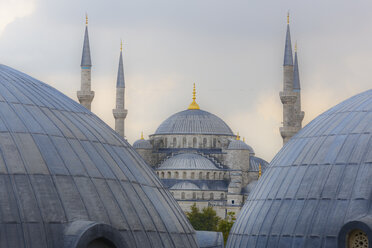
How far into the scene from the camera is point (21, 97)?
15.3 m

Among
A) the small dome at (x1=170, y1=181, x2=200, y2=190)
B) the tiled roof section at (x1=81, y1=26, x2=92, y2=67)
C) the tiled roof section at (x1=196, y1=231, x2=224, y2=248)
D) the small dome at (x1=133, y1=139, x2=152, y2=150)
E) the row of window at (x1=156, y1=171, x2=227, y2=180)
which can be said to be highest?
the small dome at (x1=133, y1=139, x2=152, y2=150)

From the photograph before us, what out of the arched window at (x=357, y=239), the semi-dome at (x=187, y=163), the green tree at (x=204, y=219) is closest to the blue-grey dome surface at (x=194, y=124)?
the semi-dome at (x=187, y=163)

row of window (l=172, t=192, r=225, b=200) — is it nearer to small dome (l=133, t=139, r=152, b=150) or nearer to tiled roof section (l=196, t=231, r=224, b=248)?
small dome (l=133, t=139, r=152, b=150)

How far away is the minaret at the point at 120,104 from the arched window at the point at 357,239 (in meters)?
60.1

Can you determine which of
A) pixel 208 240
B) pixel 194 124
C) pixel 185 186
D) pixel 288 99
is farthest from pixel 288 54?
pixel 194 124

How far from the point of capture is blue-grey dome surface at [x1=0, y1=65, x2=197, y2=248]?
1327 cm

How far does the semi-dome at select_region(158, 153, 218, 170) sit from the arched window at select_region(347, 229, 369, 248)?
10072 centimetres

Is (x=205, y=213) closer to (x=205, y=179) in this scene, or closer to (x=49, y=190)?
(x=205, y=179)

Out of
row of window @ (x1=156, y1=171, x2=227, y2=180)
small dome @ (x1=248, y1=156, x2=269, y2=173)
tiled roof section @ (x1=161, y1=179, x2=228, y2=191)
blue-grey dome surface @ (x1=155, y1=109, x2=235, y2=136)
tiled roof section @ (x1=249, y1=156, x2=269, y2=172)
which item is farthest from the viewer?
blue-grey dome surface @ (x1=155, y1=109, x2=235, y2=136)

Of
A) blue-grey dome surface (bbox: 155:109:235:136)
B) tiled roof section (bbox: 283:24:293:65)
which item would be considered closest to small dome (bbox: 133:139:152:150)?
blue-grey dome surface (bbox: 155:109:235:136)

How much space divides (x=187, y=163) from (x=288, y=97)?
2418 inches

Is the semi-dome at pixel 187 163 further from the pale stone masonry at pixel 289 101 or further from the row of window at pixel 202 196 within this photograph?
the pale stone masonry at pixel 289 101

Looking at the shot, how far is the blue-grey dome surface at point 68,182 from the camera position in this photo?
13.3 metres

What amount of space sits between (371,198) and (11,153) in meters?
9.85
